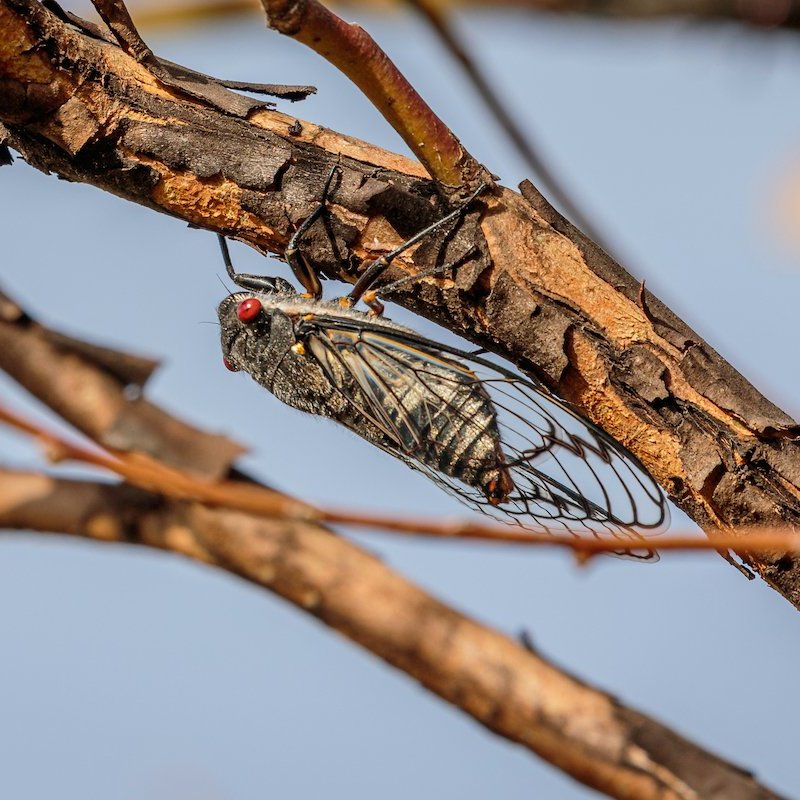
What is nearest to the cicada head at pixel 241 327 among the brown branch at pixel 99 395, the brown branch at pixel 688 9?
the brown branch at pixel 688 9

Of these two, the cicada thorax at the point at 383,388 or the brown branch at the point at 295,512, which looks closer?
the brown branch at the point at 295,512

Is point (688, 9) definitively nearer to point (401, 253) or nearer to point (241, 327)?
point (401, 253)

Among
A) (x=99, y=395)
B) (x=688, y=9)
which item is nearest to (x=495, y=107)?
(x=688, y=9)

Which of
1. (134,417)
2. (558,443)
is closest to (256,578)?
(134,417)

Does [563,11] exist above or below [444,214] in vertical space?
above

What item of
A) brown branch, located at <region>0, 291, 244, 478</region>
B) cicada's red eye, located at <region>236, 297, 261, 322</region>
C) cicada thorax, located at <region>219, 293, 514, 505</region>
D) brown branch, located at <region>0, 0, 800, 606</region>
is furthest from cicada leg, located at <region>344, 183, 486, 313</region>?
brown branch, located at <region>0, 291, 244, 478</region>

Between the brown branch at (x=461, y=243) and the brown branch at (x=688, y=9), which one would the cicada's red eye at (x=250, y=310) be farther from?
the brown branch at (x=688, y=9)

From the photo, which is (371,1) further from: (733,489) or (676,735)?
(676,735)
